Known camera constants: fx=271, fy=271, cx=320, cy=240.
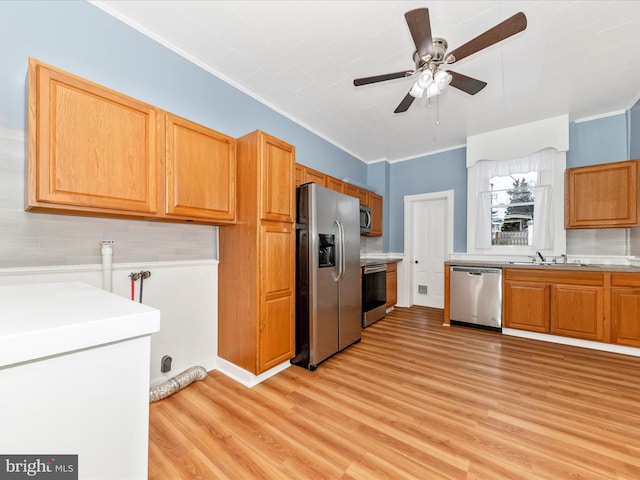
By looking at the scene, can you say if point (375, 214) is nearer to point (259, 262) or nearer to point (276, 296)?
point (276, 296)

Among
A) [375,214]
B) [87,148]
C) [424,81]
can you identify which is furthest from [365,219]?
[87,148]

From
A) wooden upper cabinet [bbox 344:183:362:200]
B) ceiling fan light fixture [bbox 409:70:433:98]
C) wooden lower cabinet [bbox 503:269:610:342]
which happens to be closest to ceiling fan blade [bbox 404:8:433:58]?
ceiling fan light fixture [bbox 409:70:433:98]

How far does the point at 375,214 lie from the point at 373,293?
1652 mm

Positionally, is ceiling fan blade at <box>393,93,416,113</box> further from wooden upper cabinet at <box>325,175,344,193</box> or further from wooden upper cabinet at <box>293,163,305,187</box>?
wooden upper cabinet at <box>325,175,344,193</box>

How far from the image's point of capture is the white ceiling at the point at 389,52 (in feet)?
6.65

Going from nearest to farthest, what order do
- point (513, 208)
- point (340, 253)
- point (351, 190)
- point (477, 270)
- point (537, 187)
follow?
point (340, 253) → point (477, 270) → point (537, 187) → point (513, 208) → point (351, 190)

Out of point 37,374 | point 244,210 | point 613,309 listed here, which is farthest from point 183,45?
point 613,309

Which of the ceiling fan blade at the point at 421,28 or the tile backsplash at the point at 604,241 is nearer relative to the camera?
the ceiling fan blade at the point at 421,28

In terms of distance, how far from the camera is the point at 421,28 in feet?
5.74

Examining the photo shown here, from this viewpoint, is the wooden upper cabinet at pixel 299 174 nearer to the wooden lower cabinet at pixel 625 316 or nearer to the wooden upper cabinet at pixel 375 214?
the wooden upper cabinet at pixel 375 214

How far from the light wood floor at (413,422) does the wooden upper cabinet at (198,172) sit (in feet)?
4.74

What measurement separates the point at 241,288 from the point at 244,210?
674 millimetres

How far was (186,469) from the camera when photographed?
1423mm

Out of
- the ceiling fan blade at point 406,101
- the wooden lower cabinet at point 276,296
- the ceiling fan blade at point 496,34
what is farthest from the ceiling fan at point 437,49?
the wooden lower cabinet at point 276,296
